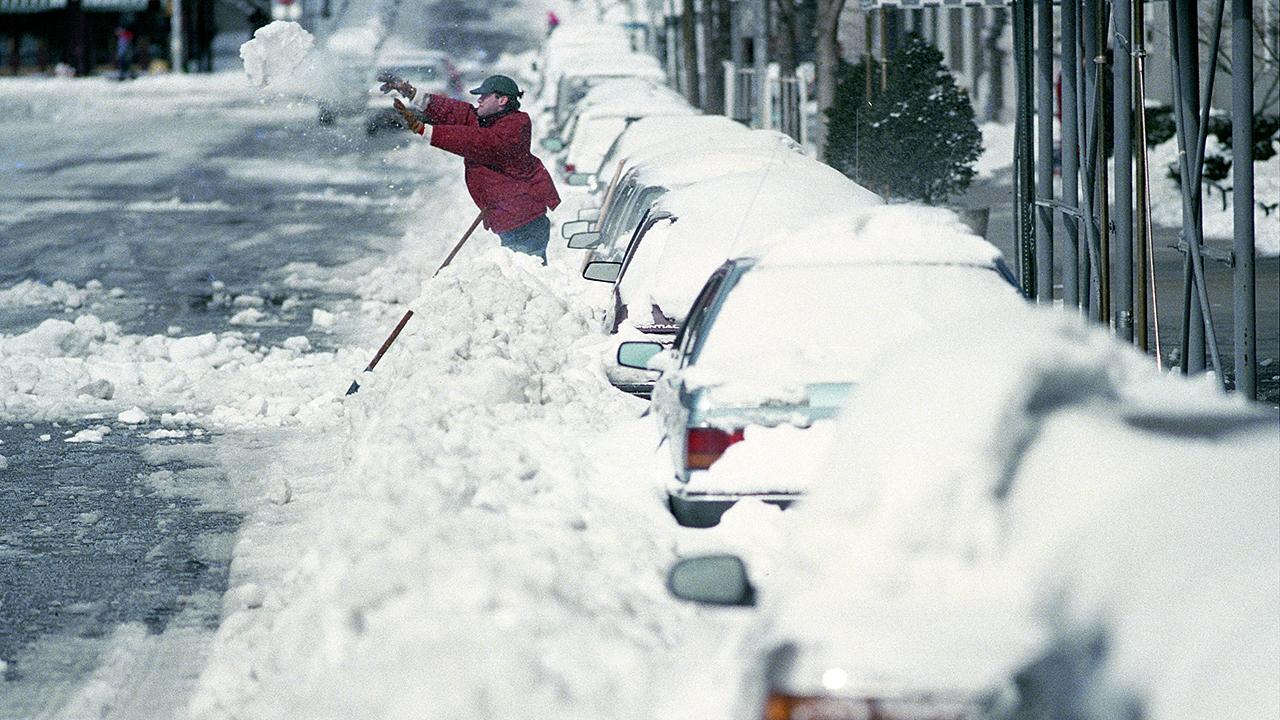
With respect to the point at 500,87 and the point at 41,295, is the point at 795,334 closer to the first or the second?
the point at 500,87

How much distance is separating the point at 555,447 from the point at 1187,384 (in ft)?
13.4

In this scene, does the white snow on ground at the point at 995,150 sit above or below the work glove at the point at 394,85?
below

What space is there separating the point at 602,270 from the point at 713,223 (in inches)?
42.2

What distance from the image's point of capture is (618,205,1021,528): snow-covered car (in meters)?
6.70

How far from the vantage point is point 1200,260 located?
10.2 meters

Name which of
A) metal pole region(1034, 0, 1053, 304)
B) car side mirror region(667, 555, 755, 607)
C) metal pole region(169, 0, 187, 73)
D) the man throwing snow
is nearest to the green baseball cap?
the man throwing snow

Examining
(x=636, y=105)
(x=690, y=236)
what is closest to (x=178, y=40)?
(x=636, y=105)

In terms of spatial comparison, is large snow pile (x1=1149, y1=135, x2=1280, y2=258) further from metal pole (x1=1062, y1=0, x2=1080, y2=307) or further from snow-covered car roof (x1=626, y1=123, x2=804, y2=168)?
snow-covered car roof (x1=626, y1=123, x2=804, y2=168)

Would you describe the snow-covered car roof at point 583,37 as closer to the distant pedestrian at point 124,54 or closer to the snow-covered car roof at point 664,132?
the distant pedestrian at point 124,54

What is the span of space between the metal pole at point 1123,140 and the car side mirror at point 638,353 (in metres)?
3.23

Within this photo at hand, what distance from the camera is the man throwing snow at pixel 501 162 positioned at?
1412 centimetres

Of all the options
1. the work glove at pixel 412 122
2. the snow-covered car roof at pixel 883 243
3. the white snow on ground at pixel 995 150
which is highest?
the work glove at pixel 412 122

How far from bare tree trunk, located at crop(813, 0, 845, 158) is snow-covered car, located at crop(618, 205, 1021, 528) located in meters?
16.1

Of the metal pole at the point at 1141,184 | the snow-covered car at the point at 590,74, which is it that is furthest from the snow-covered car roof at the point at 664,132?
the snow-covered car at the point at 590,74
